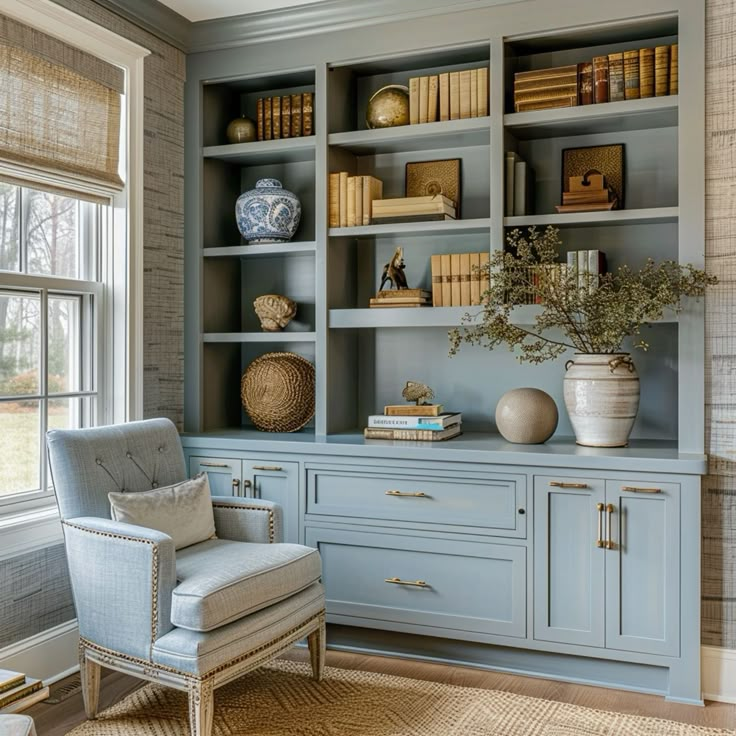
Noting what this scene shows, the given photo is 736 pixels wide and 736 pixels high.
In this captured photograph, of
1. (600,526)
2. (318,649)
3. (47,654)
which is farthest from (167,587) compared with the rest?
(600,526)

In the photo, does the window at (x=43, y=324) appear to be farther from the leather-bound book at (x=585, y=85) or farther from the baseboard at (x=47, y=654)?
the leather-bound book at (x=585, y=85)

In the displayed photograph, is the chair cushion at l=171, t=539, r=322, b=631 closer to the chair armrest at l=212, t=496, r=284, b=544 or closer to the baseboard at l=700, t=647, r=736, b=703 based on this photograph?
the chair armrest at l=212, t=496, r=284, b=544

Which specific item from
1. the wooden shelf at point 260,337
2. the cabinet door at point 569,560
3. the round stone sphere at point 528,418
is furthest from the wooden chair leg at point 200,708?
the wooden shelf at point 260,337

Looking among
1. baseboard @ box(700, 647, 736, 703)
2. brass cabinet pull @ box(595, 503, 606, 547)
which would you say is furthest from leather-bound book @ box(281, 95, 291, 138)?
baseboard @ box(700, 647, 736, 703)

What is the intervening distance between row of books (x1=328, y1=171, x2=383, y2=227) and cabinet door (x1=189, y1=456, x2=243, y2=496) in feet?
3.70

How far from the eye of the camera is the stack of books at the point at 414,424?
131 inches

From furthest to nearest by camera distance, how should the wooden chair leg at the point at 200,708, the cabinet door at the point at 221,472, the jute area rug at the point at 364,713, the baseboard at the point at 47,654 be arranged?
the cabinet door at the point at 221,472 → the baseboard at the point at 47,654 → the jute area rug at the point at 364,713 → the wooden chair leg at the point at 200,708

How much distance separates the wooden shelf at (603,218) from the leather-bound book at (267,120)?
3.93 feet

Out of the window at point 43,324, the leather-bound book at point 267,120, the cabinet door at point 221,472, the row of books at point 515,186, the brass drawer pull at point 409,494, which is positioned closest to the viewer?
the window at point 43,324

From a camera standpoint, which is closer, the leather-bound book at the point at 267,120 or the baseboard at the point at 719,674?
the baseboard at the point at 719,674

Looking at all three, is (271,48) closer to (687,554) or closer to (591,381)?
(591,381)

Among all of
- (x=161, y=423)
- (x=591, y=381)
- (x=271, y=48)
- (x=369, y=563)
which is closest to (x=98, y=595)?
(x=161, y=423)

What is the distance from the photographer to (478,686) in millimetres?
2955

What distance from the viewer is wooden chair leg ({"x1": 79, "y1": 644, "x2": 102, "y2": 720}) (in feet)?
8.79
